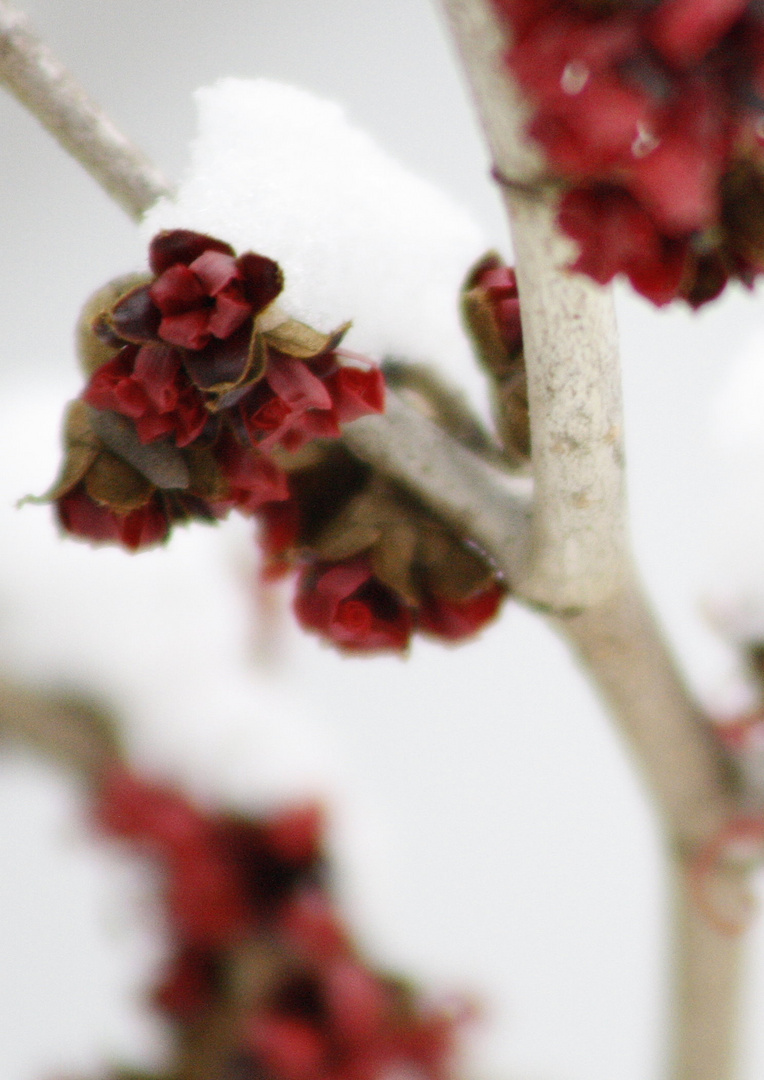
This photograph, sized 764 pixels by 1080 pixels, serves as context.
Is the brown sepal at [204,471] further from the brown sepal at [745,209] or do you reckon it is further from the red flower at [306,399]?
the brown sepal at [745,209]

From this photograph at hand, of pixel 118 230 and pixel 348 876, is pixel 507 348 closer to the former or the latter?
pixel 348 876

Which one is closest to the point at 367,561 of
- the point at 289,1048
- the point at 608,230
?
the point at 608,230

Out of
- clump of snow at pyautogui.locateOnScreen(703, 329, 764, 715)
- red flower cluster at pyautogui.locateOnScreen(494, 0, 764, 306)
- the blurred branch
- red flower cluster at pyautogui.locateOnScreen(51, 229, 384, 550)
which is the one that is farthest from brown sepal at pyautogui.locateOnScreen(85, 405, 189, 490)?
the blurred branch

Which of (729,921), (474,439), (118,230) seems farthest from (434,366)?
(118,230)

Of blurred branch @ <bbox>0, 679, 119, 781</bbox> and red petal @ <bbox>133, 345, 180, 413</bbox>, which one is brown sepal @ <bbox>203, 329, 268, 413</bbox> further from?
blurred branch @ <bbox>0, 679, 119, 781</bbox>

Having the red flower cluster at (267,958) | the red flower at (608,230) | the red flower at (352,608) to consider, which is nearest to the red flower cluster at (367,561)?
the red flower at (352,608)

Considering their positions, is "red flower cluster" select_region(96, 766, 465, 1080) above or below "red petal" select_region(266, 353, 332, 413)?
above
